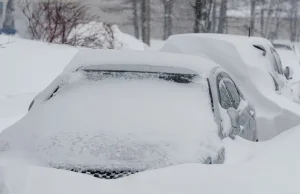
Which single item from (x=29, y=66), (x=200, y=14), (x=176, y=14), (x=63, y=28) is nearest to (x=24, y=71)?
(x=29, y=66)

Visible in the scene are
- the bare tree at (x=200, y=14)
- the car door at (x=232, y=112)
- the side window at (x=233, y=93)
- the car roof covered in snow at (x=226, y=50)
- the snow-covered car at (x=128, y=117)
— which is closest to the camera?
the snow-covered car at (x=128, y=117)

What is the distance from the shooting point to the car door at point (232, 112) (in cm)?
486

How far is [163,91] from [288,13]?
57303mm

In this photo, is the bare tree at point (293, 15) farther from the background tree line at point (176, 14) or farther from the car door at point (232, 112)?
the car door at point (232, 112)

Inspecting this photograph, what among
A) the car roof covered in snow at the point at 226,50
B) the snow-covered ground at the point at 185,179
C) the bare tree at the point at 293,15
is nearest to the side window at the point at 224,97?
the snow-covered ground at the point at 185,179

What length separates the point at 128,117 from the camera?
14.4ft

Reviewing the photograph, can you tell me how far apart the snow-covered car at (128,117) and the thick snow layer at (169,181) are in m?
0.69

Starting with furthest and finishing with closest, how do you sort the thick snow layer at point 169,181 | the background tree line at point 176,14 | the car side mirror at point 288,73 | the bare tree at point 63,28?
1. the background tree line at point 176,14
2. the bare tree at point 63,28
3. the car side mirror at point 288,73
4. the thick snow layer at point 169,181

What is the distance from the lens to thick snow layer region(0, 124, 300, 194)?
296 cm

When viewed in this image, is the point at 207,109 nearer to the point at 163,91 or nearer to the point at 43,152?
the point at 163,91

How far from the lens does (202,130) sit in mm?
4301

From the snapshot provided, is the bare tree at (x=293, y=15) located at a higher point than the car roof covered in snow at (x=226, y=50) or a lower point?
lower

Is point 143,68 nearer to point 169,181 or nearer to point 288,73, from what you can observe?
point 169,181

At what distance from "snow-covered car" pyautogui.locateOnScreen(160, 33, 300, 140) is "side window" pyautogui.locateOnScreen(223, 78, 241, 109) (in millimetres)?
840
